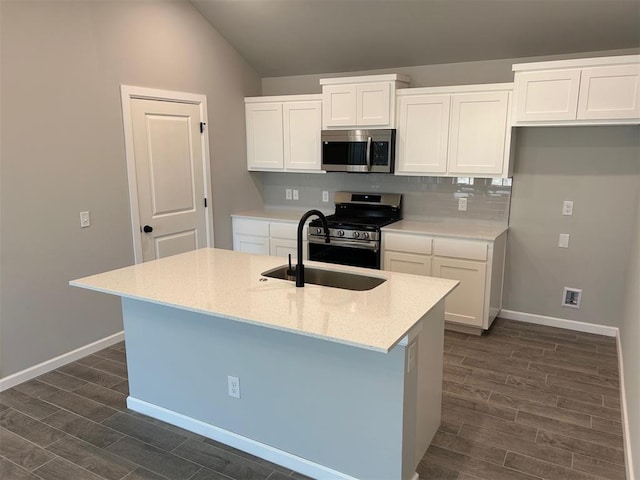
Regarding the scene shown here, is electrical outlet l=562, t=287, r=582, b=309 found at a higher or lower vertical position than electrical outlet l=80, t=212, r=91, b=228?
lower

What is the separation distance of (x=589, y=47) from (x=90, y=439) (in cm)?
444

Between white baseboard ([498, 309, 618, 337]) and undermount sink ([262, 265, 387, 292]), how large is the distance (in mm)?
2343

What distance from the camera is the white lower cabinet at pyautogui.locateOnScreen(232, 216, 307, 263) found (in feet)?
15.4

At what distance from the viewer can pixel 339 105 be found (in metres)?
4.27

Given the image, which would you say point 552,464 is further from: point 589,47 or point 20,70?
point 20,70

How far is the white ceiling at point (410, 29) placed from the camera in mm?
3312

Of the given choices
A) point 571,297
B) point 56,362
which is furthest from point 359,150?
point 56,362

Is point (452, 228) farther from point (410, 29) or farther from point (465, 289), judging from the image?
point (410, 29)

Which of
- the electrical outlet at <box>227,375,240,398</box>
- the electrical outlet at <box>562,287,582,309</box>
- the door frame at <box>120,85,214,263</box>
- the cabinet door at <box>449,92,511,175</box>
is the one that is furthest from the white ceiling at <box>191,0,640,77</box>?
the electrical outlet at <box>227,375,240,398</box>

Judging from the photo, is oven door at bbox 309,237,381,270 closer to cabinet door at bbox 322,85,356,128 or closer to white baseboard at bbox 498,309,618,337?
cabinet door at bbox 322,85,356,128

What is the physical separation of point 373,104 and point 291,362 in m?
2.71

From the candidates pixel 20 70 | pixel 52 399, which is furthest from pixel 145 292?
pixel 20 70

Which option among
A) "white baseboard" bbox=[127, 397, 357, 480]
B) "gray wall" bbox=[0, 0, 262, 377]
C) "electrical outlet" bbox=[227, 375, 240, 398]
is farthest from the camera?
"gray wall" bbox=[0, 0, 262, 377]

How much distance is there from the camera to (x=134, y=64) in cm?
372
